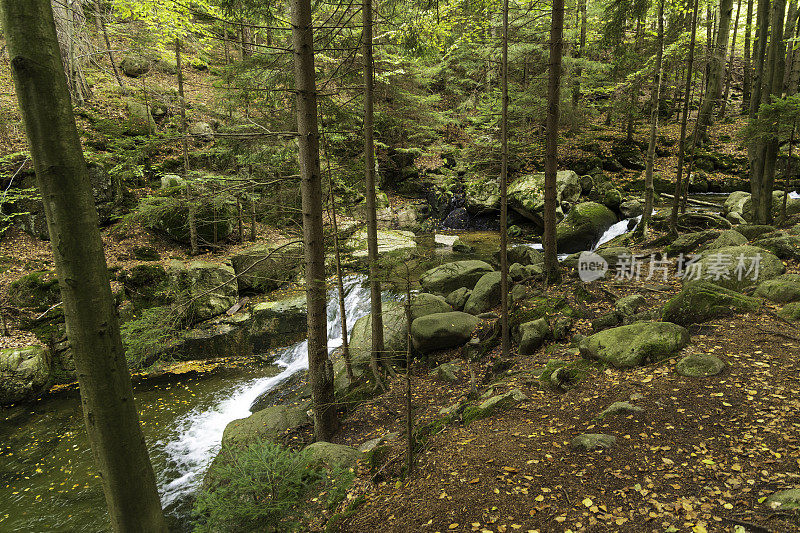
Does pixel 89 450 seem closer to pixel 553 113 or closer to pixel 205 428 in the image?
pixel 205 428

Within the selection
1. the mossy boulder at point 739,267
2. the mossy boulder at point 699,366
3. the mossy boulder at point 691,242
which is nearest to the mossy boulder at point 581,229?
the mossy boulder at point 691,242

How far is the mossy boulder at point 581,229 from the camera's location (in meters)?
14.3

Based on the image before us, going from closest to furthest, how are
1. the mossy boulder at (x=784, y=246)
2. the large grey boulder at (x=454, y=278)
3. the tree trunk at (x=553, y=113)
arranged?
the tree trunk at (x=553, y=113)
the mossy boulder at (x=784, y=246)
the large grey boulder at (x=454, y=278)

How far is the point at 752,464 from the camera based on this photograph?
350 centimetres

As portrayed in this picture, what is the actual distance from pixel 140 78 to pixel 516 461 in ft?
86.8

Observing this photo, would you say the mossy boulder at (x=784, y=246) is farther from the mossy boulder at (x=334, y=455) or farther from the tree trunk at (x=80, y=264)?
the tree trunk at (x=80, y=264)

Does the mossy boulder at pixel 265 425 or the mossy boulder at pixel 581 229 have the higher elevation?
the mossy boulder at pixel 581 229

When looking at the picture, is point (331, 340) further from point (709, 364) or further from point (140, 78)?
point (140, 78)

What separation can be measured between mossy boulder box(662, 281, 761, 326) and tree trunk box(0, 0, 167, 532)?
7.70 metres

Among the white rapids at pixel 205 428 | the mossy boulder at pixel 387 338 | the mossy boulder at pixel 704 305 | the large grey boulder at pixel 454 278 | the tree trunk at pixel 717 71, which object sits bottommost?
the white rapids at pixel 205 428

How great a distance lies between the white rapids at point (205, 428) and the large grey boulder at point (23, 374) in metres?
4.41

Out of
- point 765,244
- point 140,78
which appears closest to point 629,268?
point 765,244

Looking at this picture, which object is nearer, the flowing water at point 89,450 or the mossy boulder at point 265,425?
the flowing water at point 89,450

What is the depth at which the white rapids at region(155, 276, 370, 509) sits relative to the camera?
23.6ft
